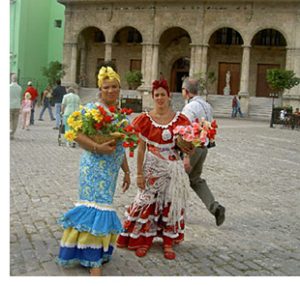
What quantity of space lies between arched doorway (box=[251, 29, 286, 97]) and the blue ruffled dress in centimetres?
3319

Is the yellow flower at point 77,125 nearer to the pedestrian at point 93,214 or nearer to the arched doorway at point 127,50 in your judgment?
the pedestrian at point 93,214

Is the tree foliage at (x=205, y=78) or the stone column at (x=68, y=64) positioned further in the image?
the stone column at (x=68, y=64)

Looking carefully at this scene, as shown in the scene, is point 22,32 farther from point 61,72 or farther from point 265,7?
point 265,7

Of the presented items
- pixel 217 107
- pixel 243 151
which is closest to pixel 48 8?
pixel 217 107

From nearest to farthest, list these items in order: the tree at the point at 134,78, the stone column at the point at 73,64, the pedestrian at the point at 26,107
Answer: the pedestrian at the point at 26,107 < the tree at the point at 134,78 < the stone column at the point at 73,64

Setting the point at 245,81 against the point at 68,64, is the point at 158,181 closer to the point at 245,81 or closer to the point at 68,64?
the point at 245,81

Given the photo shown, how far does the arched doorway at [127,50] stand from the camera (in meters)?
39.4

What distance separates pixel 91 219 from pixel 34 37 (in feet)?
130

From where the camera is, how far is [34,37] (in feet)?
136

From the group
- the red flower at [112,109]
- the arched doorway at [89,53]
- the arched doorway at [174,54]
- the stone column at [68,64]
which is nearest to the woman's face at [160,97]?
the red flower at [112,109]

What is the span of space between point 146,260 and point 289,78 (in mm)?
23887

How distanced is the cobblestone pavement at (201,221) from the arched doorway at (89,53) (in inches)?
1125

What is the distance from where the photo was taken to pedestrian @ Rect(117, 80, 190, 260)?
5023mm

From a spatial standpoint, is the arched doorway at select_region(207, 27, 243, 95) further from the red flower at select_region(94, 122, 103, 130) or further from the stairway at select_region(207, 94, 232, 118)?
the red flower at select_region(94, 122, 103, 130)
